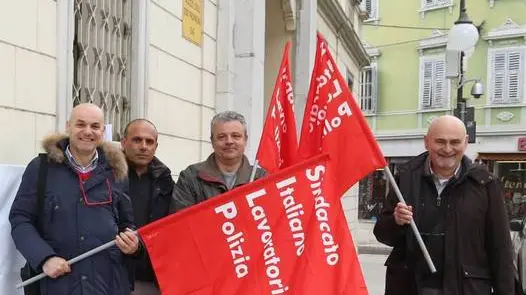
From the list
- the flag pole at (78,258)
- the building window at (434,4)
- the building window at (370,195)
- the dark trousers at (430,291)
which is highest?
the building window at (434,4)

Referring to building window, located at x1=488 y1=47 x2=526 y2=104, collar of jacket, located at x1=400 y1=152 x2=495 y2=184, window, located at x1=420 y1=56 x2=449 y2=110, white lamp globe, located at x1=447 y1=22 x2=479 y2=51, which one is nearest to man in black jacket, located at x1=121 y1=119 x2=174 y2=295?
collar of jacket, located at x1=400 y1=152 x2=495 y2=184

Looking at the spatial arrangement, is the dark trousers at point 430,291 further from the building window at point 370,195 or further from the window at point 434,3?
the window at point 434,3

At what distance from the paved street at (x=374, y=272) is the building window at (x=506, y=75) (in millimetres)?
12232

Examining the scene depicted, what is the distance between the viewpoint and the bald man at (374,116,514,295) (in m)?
3.50

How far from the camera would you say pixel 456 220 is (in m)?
3.52

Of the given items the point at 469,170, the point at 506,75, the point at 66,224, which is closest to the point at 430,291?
the point at 469,170

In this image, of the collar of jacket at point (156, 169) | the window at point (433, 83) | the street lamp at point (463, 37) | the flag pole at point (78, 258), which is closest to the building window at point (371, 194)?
the window at point (433, 83)

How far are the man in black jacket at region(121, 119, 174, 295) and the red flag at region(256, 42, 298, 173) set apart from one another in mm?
784

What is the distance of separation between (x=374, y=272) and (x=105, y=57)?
7521 mm

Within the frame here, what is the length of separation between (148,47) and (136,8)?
1.21 ft

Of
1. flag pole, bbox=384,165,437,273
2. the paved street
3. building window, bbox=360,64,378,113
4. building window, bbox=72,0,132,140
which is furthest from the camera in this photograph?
building window, bbox=360,64,378,113

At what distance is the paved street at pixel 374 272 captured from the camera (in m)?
9.61

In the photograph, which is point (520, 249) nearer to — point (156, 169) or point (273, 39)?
point (156, 169)

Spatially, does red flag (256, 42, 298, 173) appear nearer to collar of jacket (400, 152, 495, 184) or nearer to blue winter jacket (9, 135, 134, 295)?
collar of jacket (400, 152, 495, 184)
